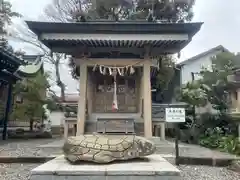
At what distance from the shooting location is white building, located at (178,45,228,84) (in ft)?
76.6

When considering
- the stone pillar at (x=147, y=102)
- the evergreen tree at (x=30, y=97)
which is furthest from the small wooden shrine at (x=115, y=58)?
the evergreen tree at (x=30, y=97)

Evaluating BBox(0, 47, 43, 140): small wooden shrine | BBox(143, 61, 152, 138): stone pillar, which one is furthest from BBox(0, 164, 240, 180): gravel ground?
BBox(0, 47, 43, 140): small wooden shrine

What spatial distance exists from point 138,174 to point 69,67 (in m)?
19.5

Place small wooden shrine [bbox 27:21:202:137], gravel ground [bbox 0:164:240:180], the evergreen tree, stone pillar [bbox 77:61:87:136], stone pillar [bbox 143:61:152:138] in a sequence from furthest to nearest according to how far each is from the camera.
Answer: the evergreen tree, stone pillar [bbox 77:61:87:136], stone pillar [bbox 143:61:152:138], small wooden shrine [bbox 27:21:202:137], gravel ground [bbox 0:164:240:180]

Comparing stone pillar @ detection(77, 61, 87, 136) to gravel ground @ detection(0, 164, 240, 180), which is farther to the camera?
stone pillar @ detection(77, 61, 87, 136)

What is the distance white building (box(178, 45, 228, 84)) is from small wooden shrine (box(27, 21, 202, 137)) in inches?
481

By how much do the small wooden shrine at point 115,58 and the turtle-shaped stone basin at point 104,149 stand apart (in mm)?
4504

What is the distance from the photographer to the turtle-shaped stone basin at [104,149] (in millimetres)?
5344

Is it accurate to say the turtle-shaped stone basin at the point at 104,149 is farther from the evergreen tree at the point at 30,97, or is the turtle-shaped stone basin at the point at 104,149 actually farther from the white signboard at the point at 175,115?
the evergreen tree at the point at 30,97

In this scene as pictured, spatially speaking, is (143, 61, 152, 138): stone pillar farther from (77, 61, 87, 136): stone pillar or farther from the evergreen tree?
the evergreen tree

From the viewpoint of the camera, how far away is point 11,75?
48.3ft

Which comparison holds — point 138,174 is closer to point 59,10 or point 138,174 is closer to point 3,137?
point 3,137

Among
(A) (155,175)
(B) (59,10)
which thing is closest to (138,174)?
(A) (155,175)

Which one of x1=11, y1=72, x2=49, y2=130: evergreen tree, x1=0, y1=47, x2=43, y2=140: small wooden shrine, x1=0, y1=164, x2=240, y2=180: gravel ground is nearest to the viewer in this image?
x1=0, y1=164, x2=240, y2=180: gravel ground
